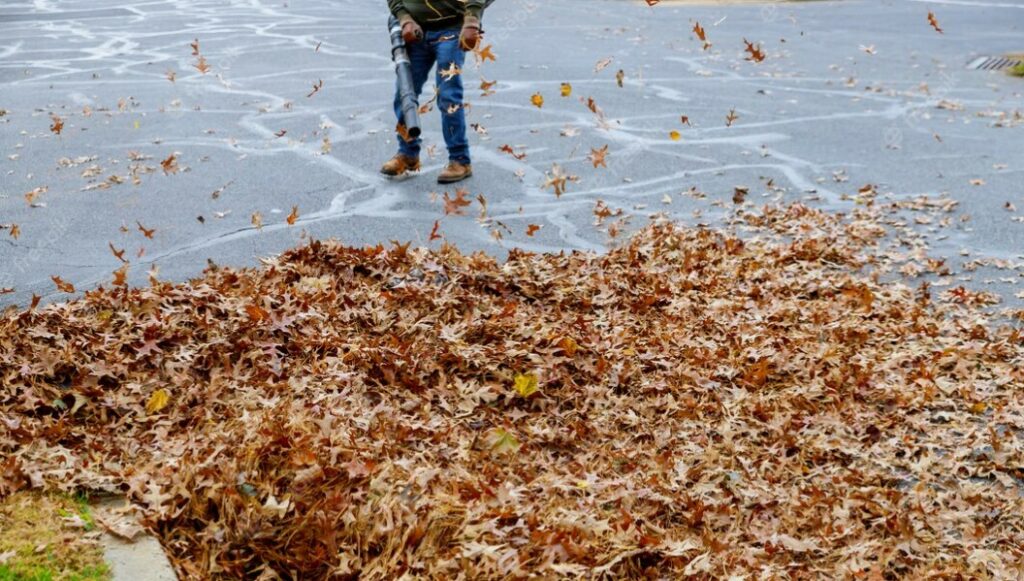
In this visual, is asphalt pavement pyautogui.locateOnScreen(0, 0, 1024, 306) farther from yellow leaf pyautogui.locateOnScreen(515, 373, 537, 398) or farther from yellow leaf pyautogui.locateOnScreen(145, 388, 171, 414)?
yellow leaf pyautogui.locateOnScreen(515, 373, 537, 398)

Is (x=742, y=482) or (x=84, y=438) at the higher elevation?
(x=84, y=438)

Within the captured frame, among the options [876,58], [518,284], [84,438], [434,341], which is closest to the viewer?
[84,438]

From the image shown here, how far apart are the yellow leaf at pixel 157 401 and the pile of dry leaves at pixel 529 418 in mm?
14

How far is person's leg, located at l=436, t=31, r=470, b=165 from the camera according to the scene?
7652mm

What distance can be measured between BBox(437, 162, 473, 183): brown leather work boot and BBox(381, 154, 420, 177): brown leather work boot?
0.31 m

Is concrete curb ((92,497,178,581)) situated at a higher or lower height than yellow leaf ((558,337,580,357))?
higher

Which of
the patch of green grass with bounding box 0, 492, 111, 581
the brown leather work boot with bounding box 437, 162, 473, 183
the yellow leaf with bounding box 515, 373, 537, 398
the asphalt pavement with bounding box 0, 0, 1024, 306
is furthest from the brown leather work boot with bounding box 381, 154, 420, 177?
the patch of green grass with bounding box 0, 492, 111, 581

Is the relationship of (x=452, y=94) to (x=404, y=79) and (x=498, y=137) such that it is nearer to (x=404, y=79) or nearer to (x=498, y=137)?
(x=404, y=79)

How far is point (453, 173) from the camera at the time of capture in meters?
8.13

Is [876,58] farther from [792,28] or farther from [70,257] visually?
[70,257]

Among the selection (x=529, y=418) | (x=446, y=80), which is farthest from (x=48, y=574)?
(x=446, y=80)

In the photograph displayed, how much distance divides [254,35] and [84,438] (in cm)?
1339

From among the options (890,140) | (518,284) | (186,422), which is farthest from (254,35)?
(186,422)

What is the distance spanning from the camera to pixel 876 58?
13516mm
